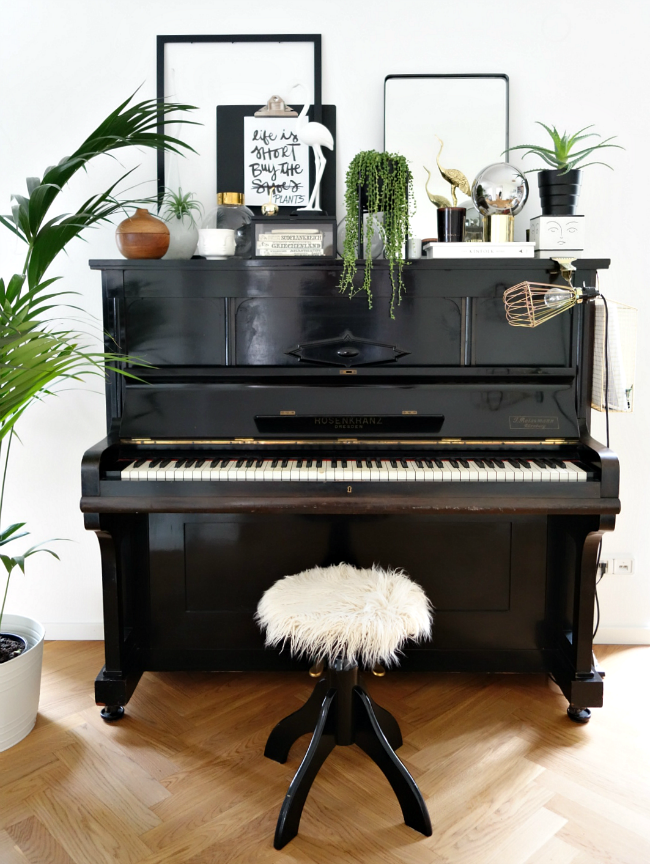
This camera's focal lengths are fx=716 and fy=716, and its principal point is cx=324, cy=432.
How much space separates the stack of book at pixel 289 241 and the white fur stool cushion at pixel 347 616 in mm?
1089

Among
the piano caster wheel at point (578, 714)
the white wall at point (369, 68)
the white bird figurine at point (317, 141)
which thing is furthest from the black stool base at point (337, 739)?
the white wall at point (369, 68)

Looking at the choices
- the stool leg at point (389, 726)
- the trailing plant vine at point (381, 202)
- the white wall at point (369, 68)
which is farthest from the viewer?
the white wall at point (369, 68)

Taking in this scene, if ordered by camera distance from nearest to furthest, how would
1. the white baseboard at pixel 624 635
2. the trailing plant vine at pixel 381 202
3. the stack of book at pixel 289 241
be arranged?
the trailing plant vine at pixel 381 202 < the stack of book at pixel 289 241 < the white baseboard at pixel 624 635

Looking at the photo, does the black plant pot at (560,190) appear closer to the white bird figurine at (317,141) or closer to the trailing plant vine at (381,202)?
the trailing plant vine at (381,202)

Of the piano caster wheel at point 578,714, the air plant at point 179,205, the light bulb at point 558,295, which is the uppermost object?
the air plant at point 179,205

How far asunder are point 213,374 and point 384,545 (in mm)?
848

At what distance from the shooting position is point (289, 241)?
2387mm

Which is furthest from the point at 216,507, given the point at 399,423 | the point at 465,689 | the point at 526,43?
the point at 526,43

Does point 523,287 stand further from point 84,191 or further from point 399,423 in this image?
point 84,191

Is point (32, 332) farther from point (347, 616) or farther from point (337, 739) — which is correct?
point (337, 739)

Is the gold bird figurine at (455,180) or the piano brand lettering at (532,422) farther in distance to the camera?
the gold bird figurine at (455,180)

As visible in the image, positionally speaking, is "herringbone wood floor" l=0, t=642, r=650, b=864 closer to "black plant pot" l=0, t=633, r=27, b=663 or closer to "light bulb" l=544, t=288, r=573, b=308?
"black plant pot" l=0, t=633, r=27, b=663

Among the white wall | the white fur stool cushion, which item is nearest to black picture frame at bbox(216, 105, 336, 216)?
the white wall

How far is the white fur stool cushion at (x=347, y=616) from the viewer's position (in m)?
1.80
